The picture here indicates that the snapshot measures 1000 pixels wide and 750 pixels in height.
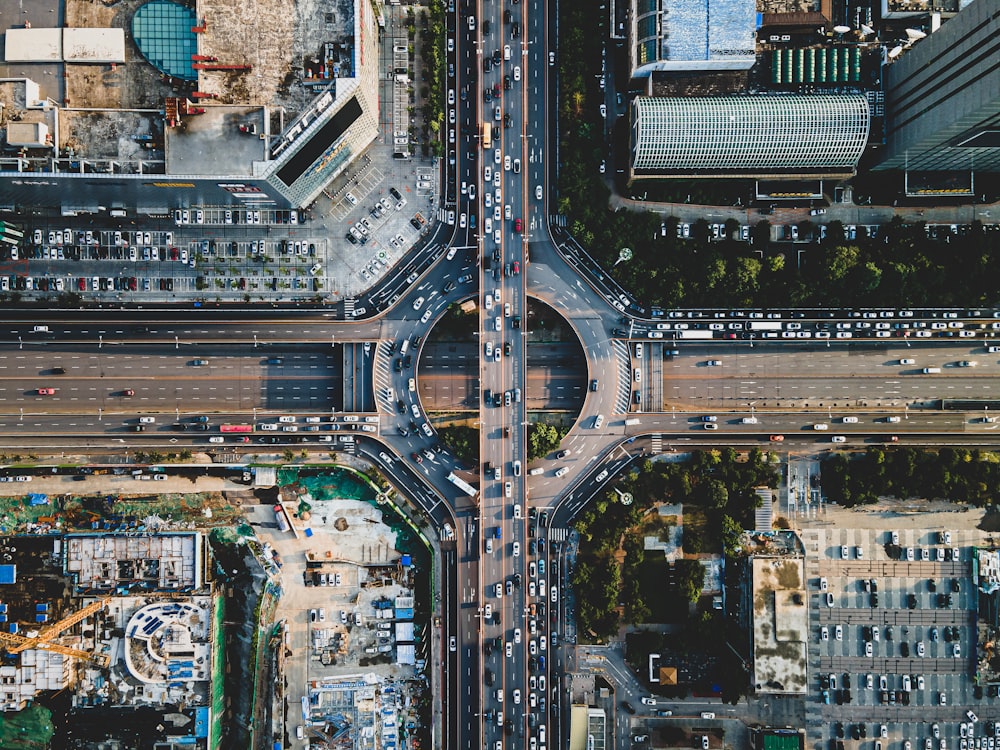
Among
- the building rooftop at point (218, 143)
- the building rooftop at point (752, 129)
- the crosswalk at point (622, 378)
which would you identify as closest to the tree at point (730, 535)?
the crosswalk at point (622, 378)

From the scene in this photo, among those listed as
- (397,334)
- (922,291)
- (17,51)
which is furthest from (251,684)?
(922,291)

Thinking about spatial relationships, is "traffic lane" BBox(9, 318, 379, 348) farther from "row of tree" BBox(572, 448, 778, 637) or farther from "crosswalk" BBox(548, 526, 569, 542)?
"row of tree" BBox(572, 448, 778, 637)

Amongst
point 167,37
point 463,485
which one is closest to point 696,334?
point 463,485

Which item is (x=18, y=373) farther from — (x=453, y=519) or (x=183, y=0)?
(x=453, y=519)

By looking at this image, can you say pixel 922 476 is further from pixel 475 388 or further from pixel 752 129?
pixel 475 388

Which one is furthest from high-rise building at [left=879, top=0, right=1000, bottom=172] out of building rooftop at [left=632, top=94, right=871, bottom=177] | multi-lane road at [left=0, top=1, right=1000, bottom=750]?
multi-lane road at [left=0, top=1, right=1000, bottom=750]
